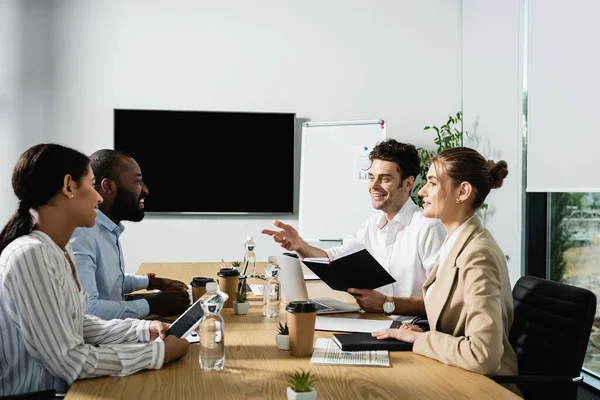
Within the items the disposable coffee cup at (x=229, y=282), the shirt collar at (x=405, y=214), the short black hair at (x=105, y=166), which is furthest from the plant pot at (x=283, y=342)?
the shirt collar at (x=405, y=214)

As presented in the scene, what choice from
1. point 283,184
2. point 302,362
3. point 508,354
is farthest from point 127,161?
point 283,184

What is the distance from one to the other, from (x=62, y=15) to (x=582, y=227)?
14.8 feet

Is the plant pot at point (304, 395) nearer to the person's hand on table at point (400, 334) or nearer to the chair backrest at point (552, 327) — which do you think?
the person's hand on table at point (400, 334)

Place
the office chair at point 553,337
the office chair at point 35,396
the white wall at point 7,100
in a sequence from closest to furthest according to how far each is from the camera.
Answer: the office chair at point 35,396, the office chair at point 553,337, the white wall at point 7,100

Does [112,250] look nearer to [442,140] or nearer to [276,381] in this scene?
[276,381]

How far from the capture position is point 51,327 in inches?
58.1

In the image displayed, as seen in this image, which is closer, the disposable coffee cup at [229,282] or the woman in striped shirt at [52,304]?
the woman in striped shirt at [52,304]

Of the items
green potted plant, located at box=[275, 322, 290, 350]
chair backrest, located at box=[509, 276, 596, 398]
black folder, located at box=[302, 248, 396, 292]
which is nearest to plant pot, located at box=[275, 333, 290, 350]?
green potted plant, located at box=[275, 322, 290, 350]

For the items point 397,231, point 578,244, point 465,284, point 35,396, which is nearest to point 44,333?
point 35,396

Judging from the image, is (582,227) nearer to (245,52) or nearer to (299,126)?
(299,126)

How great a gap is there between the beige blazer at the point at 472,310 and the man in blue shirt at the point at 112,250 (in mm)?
978

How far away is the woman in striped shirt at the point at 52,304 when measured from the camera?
58.2 inches

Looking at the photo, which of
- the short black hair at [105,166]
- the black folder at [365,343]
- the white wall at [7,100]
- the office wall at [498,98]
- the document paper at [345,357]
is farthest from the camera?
the white wall at [7,100]

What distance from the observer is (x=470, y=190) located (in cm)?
198
